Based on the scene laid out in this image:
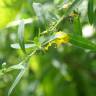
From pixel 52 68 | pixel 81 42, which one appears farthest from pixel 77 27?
pixel 52 68

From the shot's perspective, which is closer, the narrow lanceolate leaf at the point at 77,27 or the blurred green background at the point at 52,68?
the narrow lanceolate leaf at the point at 77,27

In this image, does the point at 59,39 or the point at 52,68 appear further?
the point at 52,68

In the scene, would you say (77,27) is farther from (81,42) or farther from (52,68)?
(52,68)

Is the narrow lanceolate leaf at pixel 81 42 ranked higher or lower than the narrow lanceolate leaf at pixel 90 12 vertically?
lower

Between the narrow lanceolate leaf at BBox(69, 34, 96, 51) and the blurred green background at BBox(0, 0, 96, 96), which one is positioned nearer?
the narrow lanceolate leaf at BBox(69, 34, 96, 51)

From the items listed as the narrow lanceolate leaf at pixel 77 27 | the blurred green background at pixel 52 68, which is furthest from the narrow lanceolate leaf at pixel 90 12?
the blurred green background at pixel 52 68

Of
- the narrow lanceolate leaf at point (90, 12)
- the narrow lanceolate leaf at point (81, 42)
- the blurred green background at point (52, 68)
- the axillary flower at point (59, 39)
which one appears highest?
the narrow lanceolate leaf at point (90, 12)

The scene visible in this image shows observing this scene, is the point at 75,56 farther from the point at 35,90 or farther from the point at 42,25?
the point at 42,25

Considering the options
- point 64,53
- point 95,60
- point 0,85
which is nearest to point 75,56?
point 64,53

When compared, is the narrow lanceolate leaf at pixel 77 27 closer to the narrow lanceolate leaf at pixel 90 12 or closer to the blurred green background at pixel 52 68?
the narrow lanceolate leaf at pixel 90 12

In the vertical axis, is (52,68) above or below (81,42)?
below

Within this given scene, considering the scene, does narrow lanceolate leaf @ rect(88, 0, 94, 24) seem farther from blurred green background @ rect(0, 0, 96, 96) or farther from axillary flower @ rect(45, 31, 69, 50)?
blurred green background @ rect(0, 0, 96, 96)

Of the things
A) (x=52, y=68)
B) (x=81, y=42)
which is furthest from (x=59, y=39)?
(x=52, y=68)

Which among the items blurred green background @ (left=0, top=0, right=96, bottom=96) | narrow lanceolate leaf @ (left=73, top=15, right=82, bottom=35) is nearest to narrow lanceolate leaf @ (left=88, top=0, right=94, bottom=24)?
narrow lanceolate leaf @ (left=73, top=15, right=82, bottom=35)
